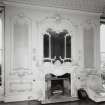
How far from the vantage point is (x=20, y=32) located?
11.4ft

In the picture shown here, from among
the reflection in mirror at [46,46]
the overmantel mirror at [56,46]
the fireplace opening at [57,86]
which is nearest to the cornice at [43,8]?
the overmantel mirror at [56,46]

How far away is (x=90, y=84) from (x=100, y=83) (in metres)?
0.41

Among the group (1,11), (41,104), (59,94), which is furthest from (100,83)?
(1,11)

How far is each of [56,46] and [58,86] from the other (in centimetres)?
128

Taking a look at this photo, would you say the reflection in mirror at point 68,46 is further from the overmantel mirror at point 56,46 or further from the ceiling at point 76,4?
the ceiling at point 76,4

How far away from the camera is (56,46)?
3.74 metres

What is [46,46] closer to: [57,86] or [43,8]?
[43,8]

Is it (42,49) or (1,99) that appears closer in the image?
(1,99)

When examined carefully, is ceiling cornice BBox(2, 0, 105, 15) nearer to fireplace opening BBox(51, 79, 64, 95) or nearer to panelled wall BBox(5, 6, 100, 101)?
panelled wall BBox(5, 6, 100, 101)

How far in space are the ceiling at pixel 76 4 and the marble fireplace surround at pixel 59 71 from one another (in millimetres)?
1795

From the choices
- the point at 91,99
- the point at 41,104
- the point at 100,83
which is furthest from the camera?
the point at 100,83

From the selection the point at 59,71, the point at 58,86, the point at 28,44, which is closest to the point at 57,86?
the point at 58,86

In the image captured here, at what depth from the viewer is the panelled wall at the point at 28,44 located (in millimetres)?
3381

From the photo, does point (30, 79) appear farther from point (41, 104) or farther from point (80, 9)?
point (80, 9)
